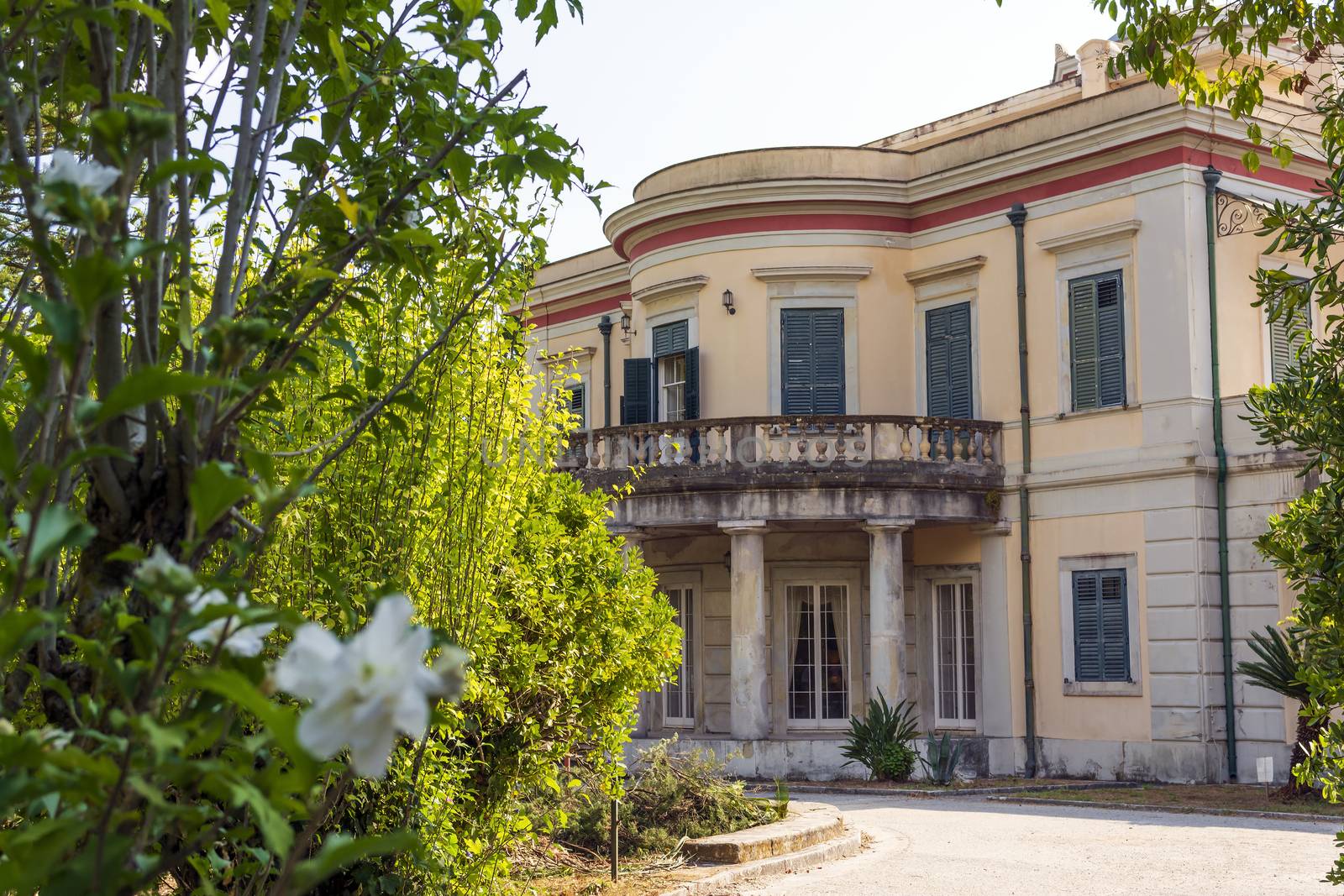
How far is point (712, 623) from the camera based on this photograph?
2388 cm

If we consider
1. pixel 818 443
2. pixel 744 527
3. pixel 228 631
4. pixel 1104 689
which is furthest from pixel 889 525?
pixel 228 631

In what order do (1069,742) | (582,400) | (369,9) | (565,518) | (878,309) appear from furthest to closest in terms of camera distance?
(582,400)
(878,309)
(1069,742)
(565,518)
(369,9)

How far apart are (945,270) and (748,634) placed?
243 inches

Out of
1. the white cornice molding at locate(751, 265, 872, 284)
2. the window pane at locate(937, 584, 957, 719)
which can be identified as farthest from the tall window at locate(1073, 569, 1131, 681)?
the white cornice molding at locate(751, 265, 872, 284)

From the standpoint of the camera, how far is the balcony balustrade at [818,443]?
67.5ft

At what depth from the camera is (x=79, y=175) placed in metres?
2.03

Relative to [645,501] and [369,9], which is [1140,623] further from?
[369,9]

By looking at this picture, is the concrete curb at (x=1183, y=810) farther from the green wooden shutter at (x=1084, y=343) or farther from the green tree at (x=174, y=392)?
the green tree at (x=174, y=392)

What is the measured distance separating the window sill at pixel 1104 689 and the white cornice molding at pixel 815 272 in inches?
267

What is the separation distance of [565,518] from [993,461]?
1281 centimetres

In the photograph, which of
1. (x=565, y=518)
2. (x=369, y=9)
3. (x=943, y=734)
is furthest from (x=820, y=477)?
(x=369, y=9)

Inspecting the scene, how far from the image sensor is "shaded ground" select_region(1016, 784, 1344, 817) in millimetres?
15414

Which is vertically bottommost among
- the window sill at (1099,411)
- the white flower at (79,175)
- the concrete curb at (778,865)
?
the concrete curb at (778,865)

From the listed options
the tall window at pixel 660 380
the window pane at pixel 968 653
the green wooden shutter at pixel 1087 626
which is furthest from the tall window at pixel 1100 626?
the tall window at pixel 660 380
